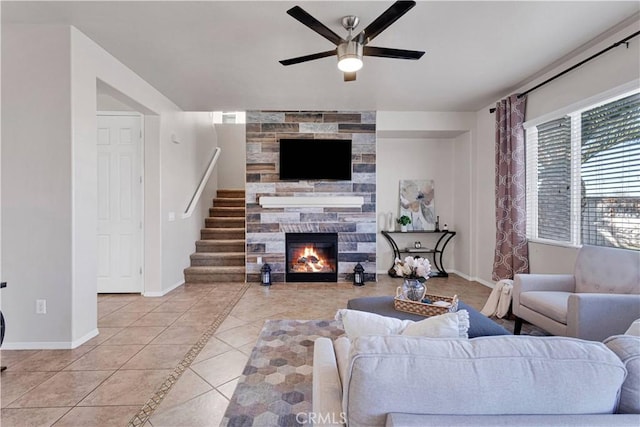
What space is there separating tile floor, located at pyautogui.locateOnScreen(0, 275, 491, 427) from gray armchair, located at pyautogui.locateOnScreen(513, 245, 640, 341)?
1056 millimetres

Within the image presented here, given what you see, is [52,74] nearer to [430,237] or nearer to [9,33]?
[9,33]

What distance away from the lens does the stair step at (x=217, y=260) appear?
5152 millimetres

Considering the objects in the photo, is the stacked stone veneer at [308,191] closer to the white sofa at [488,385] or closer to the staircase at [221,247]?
the staircase at [221,247]

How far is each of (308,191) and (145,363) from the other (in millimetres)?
3241

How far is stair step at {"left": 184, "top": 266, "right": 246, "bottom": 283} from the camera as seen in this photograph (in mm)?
4895

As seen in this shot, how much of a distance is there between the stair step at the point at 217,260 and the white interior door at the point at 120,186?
1080mm

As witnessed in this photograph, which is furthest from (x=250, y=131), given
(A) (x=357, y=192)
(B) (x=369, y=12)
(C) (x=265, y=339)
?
(C) (x=265, y=339)

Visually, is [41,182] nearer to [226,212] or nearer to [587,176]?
[226,212]

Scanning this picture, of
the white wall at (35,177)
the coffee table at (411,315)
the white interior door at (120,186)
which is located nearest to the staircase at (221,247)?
the white interior door at (120,186)

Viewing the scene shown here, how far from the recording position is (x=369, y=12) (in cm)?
242

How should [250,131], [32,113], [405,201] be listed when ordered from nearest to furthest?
[32,113]
[250,131]
[405,201]

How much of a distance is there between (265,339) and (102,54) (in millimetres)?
3156

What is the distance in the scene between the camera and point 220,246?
544 cm

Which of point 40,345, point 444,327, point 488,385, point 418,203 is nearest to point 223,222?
point 40,345
